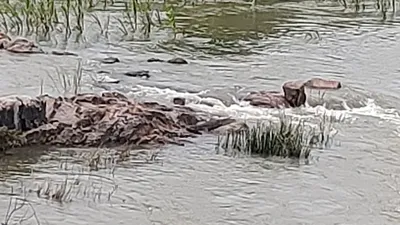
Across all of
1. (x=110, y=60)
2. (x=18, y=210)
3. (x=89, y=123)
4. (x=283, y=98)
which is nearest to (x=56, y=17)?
(x=110, y=60)

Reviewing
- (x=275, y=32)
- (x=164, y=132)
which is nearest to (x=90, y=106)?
(x=164, y=132)

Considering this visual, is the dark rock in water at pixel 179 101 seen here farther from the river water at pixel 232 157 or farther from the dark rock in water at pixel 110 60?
the dark rock in water at pixel 110 60

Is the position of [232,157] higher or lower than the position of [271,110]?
lower

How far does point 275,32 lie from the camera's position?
52.2 ft

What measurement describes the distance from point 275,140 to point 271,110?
1.94 metres

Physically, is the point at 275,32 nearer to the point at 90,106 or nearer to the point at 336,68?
the point at 336,68

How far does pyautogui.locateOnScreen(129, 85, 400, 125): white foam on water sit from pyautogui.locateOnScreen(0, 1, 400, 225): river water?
→ 0.09 ft

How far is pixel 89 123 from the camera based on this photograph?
8.55 m

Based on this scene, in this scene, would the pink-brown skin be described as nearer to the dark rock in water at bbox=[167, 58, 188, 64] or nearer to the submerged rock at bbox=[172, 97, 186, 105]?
the submerged rock at bbox=[172, 97, 186, 105]

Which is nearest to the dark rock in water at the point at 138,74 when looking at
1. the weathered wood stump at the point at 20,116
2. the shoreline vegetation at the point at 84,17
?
the shoreline vegetation at the point at 84,17

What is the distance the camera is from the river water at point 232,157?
679cm

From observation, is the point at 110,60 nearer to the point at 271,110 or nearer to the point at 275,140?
the point at 271,110

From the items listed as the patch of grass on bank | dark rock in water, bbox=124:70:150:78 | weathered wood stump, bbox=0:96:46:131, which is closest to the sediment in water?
weathered wood stump, bbox=0:96:46:131

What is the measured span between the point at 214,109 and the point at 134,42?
4480 mm
